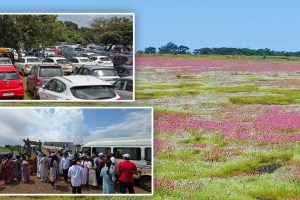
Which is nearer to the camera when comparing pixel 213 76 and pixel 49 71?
pixel 49 71

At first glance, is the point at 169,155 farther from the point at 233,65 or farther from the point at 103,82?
the point at 233,65

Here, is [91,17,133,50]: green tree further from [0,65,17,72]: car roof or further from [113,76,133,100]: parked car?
[0,65,17,72]: car roof

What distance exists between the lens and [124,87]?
15.3 metres

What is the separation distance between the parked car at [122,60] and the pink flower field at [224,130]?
3.01 meters

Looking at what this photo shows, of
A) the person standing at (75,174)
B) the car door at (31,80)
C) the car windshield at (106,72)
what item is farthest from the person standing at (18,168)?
the car windshield at (106,72)

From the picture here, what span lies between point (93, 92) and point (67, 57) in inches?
48.7

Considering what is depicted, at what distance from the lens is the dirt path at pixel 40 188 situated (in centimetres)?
1449

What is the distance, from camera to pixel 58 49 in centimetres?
1631

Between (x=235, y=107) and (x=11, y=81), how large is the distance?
20500mm

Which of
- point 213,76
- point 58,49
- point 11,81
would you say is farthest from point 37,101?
point 213,76

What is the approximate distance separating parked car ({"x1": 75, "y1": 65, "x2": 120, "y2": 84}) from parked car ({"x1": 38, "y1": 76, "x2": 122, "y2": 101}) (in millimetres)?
393

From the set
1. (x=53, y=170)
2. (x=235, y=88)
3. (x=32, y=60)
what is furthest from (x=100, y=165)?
(x=235, y=88)

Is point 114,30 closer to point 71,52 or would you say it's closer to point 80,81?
point 71,52

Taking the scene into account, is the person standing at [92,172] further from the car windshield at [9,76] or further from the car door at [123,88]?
the car windshield at [9,76]
